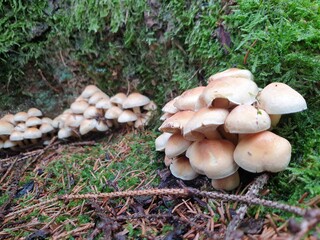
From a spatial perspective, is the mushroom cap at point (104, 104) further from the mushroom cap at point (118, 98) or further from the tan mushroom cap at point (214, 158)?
the tan mushroom cap at point (214, 158)

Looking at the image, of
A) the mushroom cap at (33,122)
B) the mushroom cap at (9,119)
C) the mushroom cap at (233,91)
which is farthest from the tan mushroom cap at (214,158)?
the mushroom cap at (9,119)

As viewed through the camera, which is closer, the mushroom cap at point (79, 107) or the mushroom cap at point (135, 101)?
the mushroom cap at point (135, 101)

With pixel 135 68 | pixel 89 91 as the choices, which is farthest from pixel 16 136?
pixel 135 68

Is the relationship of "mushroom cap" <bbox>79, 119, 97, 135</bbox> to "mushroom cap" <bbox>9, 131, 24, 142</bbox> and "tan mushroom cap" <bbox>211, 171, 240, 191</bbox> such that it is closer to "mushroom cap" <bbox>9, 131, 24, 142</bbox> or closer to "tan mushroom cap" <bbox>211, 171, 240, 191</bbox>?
"mushroom cap" <bbox>9, 131, 24, 142</bbox>

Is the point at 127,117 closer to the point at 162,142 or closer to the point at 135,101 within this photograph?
the point at 135,101

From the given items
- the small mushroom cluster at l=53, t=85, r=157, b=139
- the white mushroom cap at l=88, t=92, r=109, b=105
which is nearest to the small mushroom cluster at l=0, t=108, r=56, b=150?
the small mushroom cluster at l=53, t=85, r=157, b=139

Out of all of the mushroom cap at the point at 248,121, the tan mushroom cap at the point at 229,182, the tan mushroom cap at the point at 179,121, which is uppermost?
the mushroom cap at the point at 248,121

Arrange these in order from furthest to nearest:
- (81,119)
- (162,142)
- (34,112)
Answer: (34,112), (81,119), (162,142)
